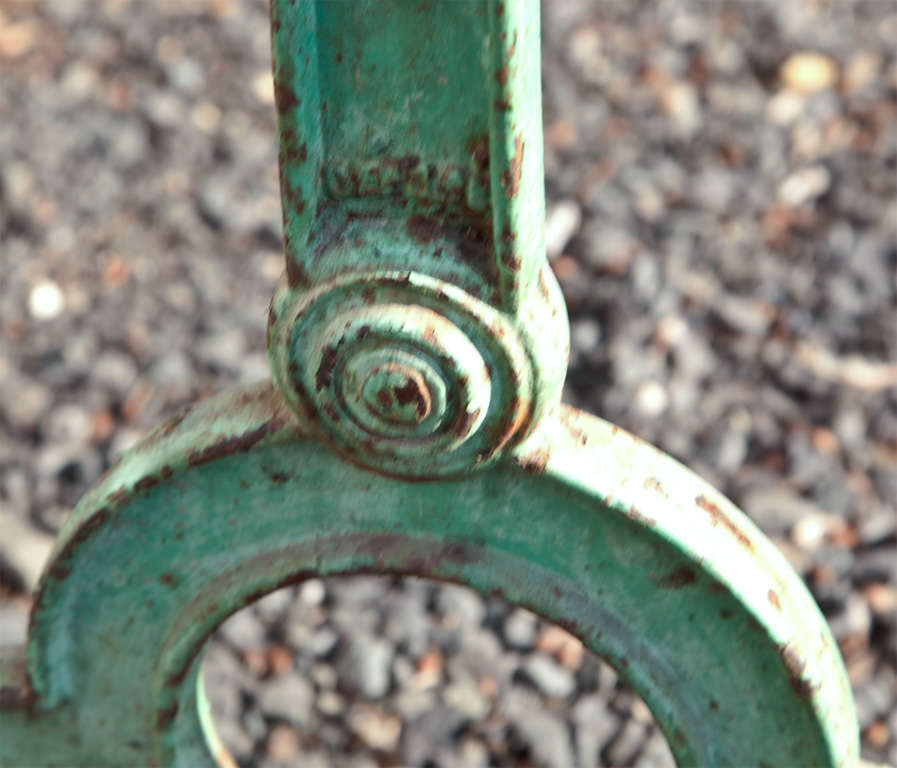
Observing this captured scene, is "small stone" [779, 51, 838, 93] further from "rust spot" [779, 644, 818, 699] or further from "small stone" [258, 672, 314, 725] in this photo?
"rust spot" [779, 644, 818, 699]

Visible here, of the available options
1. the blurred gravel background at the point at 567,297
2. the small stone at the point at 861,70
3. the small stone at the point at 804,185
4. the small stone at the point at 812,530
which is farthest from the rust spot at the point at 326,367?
the small stone at the point at 861,70

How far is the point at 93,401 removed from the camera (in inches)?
64.2

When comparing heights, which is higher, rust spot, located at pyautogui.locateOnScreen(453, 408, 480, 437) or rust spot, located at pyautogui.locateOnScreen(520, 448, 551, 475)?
rust spot, located at pyautogui.locateOnScreen(453, 408, 480, 437)

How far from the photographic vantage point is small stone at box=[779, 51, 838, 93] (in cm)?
203

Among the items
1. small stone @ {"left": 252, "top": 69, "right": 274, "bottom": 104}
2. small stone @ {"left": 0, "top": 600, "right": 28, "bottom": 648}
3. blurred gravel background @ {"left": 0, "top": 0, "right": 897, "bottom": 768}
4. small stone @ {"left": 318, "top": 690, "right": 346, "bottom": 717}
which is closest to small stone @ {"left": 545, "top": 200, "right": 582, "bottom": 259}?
blurred gravel background @ {"left": 0, "top": 0, "right": 897, "bottom": 768}

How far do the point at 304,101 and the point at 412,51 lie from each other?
0.19 feet

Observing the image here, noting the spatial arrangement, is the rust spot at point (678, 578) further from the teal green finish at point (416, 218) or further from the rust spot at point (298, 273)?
the rust spot at point (298, 273)

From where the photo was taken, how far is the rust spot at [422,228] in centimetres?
67

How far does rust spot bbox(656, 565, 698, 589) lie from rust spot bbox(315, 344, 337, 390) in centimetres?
24

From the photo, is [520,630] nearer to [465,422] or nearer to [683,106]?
[465,422]

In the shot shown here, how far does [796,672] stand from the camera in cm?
79

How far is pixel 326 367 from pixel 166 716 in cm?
37

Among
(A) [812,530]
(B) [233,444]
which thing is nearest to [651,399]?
(A) [812,530]

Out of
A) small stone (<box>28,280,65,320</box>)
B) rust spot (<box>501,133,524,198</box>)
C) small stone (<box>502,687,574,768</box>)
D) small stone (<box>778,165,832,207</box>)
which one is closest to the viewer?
rust spot (<box>501,133,524,198</box>)
